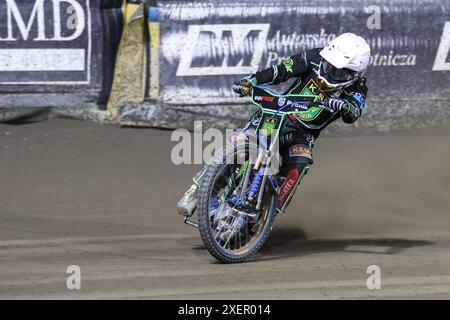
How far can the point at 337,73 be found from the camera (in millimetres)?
7160

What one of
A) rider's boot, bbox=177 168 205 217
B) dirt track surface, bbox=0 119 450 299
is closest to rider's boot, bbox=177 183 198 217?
rider's boot, bbox=177 168 205 217

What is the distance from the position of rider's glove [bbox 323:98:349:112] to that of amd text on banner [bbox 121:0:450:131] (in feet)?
15.4

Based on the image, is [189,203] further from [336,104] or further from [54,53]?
[54,53]

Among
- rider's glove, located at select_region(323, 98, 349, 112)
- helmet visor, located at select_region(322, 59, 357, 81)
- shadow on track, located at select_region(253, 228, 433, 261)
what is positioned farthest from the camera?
shadow on track, located at select_region(253, 228, 433, 261)

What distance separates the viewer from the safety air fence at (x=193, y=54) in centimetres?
1091

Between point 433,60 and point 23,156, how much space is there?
17.3 ft

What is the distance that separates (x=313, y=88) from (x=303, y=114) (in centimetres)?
28

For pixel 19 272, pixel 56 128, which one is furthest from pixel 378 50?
pixel 19 272

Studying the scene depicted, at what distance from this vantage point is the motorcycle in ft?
21.7

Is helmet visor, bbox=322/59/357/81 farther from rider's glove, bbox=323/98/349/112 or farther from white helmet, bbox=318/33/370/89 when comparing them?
rider's glove, bbox=323/98/349/112

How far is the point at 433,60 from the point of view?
39.3 ft

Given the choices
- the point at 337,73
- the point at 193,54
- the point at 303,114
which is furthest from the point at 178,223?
the point at 193,54

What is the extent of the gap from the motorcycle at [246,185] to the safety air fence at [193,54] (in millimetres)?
4284

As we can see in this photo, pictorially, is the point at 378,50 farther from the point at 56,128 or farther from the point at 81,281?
the point at 81,281
